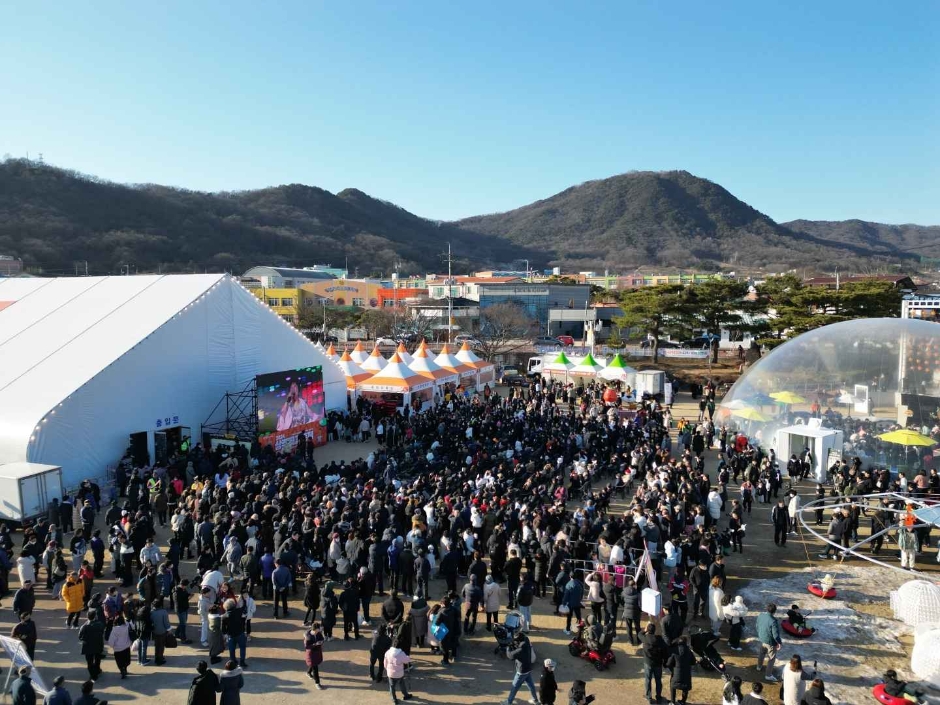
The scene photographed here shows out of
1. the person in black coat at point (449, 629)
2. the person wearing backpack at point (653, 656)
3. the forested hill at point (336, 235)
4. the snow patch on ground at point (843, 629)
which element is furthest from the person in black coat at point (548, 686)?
the forested hill at point (336, 235)

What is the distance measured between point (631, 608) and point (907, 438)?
423 inches

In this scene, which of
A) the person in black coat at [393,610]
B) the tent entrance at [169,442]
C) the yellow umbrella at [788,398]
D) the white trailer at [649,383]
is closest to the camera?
the person in black coat at [393,610]

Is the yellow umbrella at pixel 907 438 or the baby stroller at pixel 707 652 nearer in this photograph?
the baby stroller at pixel 707 652

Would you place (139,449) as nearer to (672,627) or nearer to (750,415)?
(672,627)

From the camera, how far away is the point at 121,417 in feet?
49.5

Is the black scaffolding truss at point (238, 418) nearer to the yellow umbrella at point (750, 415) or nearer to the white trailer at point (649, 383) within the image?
the yellow umbrella at point (750, 415)

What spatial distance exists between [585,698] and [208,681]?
370cm

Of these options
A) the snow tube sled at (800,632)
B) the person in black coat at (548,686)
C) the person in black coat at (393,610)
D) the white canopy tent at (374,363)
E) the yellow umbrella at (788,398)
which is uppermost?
the white canopy tent at (374,363)

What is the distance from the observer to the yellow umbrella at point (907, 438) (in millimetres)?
14391

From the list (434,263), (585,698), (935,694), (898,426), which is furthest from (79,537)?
(434,263)

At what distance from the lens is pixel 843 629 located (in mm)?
8547

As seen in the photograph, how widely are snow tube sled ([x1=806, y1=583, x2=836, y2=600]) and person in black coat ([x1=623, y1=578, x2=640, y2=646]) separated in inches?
139

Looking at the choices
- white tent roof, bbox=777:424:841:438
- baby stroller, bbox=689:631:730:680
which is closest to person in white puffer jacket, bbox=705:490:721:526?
baby stroller, bbox=689:631:730:680

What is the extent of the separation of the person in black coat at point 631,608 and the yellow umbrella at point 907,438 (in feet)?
33.9
